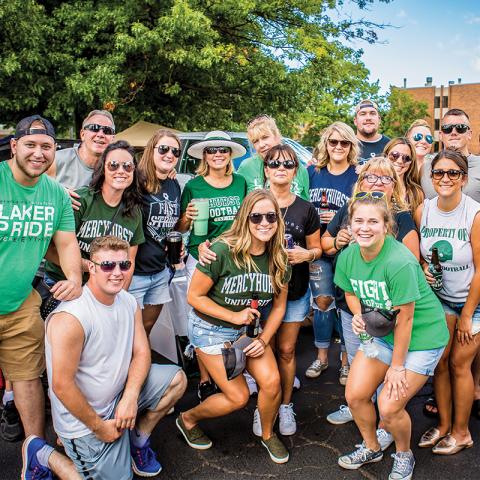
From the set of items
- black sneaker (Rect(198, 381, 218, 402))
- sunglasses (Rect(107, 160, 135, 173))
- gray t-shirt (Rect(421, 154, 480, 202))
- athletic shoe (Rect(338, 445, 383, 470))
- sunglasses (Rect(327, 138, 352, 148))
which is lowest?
athletic shoe (Rect(338, 445, 383, 470))

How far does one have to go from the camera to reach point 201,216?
3.82m

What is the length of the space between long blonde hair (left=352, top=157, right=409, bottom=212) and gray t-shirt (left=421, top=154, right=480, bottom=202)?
0.66 m

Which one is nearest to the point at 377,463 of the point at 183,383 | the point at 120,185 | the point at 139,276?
the point at 183,383

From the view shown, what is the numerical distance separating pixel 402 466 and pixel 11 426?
270cm

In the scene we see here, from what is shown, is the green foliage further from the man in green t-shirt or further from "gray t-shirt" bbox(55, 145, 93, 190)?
the man in green t-shirt

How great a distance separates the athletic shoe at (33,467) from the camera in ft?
9.51

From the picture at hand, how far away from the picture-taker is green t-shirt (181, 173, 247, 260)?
396cm

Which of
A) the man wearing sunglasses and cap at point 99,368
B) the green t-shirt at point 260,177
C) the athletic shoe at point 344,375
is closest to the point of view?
the man wearing sunglasses and cap at point 99,368

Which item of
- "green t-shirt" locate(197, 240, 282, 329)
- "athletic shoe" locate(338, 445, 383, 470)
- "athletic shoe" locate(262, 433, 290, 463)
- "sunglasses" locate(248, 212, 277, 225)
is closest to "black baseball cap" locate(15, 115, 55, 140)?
"green t-shirt" locate(197, 240, 282, 329)

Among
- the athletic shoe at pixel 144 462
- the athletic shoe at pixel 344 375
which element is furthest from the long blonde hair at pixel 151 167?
the athletic shoe at pixel 344 375

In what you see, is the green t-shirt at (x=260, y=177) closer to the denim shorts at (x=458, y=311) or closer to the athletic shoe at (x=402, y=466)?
the denim shorts at (x=458, y=311)

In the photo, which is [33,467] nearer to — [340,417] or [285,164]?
[340,417]

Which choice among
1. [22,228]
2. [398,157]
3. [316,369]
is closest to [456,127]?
[398,157]

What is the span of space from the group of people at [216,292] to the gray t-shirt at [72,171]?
0.02 metres
